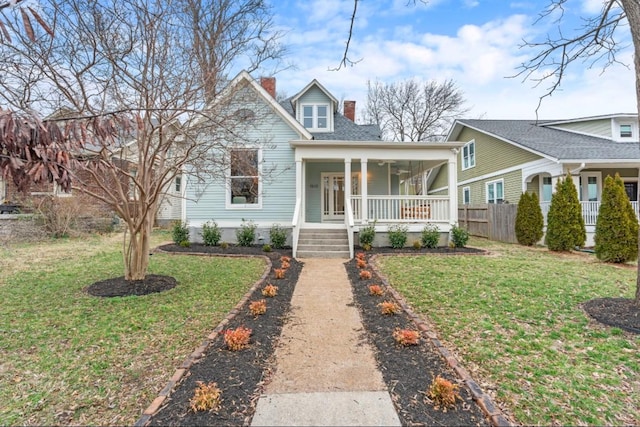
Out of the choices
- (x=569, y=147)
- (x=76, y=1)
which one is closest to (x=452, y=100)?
(x=569, y=147)

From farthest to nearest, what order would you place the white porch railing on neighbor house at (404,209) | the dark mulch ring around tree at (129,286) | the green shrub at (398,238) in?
the white porch railing on neighbor house at (404,209) → the green shrub at (398,238) → the dark mulch ring around tree at (129,286)

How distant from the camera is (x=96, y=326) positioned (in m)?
4.12

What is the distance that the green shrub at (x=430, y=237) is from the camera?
10.4 m

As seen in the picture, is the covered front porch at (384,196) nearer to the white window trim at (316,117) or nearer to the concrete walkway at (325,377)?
the white window trim at (316,117)

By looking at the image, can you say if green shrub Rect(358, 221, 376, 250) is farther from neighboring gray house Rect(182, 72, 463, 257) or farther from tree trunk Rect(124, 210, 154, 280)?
tree trunk Rect(124, 210, 154, 280)

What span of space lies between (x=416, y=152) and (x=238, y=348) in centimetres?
940

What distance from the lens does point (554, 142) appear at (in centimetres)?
1490

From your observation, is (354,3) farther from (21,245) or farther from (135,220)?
(21,245)

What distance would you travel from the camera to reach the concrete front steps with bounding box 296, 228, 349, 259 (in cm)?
963

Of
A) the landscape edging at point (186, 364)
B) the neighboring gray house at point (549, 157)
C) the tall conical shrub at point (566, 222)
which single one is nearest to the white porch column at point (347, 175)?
the landscape edging at point (186, 364)

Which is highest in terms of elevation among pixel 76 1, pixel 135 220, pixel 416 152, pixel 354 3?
pixel 76 1

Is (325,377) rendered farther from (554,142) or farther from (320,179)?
(554,142)

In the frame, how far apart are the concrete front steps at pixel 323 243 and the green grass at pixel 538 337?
258 centimetres

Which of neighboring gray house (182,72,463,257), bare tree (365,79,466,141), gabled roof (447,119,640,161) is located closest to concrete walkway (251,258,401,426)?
neighboring gray house (182,72,463,257)
